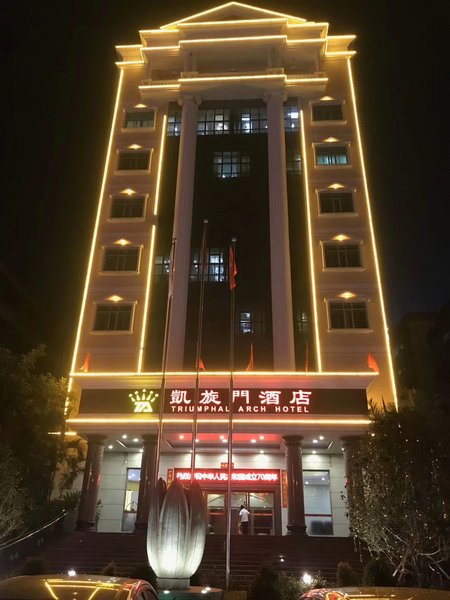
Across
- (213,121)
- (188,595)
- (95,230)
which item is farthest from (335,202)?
(188,595)

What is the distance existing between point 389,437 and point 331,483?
1244 cm

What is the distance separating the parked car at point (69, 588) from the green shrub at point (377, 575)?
1097 cm

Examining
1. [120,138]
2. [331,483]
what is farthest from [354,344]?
[120,138]

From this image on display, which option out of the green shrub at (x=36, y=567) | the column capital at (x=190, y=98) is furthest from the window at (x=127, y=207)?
the green shrub at (x=36, y=567)

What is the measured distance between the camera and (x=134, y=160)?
3416cm

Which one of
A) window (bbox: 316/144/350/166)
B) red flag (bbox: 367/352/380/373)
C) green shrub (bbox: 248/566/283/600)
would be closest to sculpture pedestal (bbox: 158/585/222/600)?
green shrub (bbox: 248/566/283/600)

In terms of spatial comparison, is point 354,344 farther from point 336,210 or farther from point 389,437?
point 389,437

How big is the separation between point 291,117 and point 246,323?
49.9 ft

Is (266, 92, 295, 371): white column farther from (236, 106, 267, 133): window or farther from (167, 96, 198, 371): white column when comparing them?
(167, 96, 198, 371): white column

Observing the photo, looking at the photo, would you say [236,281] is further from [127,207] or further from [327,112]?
[327,112]

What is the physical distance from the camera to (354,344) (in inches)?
1099

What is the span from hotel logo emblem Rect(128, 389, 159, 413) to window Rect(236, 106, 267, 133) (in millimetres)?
18479

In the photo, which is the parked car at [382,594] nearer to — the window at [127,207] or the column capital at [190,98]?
the window at [127,207]

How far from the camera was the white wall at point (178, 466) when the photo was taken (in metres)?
27.4
